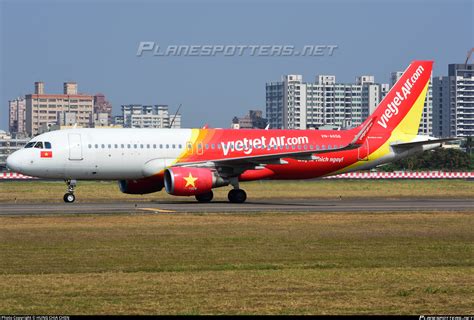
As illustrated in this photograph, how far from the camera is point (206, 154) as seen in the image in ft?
172

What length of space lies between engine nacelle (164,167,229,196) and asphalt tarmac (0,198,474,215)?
31.5 inches

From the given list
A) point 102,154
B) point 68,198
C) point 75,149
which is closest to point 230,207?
point 102,154

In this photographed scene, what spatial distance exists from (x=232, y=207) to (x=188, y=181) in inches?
108

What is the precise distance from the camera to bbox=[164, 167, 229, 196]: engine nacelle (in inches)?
1875

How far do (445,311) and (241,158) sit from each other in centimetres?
3258

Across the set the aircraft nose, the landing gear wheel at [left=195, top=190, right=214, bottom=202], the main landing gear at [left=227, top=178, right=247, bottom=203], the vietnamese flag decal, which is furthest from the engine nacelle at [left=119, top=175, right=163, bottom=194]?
the aircraft nose

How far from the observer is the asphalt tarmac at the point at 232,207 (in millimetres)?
43094

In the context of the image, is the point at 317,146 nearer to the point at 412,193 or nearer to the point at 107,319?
the point at 412,193

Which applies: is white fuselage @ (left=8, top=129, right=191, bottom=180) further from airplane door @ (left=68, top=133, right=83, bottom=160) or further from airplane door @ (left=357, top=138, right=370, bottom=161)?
airplane door @ (left=357, top=138, right=370, bottom=161)

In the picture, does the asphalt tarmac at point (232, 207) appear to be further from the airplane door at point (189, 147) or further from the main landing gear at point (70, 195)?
the airplane door at point (189, 147)

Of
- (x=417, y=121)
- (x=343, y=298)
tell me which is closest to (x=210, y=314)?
(x=343, y=298)

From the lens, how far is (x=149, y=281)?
2128cm

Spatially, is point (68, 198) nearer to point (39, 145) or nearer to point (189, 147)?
point (39, 145)

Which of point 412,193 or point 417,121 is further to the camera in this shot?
point 412,193
